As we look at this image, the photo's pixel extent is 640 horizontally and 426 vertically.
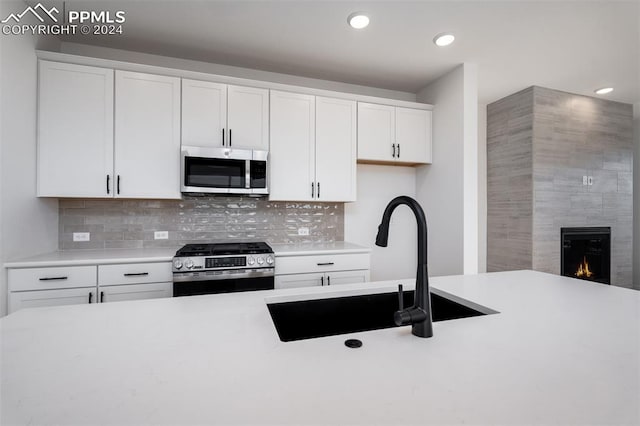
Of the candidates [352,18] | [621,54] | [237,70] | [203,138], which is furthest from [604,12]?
[203,138]

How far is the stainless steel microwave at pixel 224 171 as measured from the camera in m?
2.50

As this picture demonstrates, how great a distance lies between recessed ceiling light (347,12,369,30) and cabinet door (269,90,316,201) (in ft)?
2.55

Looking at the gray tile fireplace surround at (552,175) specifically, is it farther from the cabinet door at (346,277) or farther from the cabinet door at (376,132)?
the cabinet door at (346,277)

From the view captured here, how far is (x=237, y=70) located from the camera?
3047mm

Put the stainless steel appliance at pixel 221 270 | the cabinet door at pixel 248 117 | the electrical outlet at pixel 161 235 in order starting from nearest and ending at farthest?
the stainless steel appliance at pixel 221 270 → the cabinet door at pixel 248 117 → the electrical outlet at pixel 161 235

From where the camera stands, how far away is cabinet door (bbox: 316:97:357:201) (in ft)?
9.71

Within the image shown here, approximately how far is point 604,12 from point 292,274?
3.12 meters

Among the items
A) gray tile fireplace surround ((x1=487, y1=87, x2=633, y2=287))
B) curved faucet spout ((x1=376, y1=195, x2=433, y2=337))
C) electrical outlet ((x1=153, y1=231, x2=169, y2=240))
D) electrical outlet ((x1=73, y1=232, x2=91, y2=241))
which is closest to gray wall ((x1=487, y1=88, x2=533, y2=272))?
gray tile fireplace surround ((x1=487, y1=87, x2=633, y2=287))

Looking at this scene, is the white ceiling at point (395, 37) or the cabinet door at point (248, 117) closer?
the white ceiling at point (395, 37)

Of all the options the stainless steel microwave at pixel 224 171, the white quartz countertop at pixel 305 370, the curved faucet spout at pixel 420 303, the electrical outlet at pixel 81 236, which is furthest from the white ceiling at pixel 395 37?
the white quartz countertop at pixel 305 370

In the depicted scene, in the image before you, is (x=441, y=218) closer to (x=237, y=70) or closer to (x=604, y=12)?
(x=604, y=12)

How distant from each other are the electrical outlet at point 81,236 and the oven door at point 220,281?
1042mm

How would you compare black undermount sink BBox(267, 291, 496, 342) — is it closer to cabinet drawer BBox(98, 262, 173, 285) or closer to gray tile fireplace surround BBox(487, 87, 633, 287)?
cabinet drawer BBox(98, 262, 173, 285)

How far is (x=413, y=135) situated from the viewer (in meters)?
3.27
